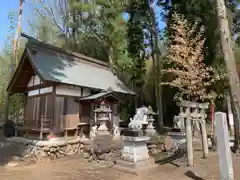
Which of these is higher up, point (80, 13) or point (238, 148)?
point (80, 13)

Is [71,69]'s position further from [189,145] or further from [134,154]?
[189,145]

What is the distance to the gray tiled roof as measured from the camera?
11.2 metres

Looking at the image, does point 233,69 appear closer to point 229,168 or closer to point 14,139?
point 229,168

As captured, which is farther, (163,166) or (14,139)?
(14,139)

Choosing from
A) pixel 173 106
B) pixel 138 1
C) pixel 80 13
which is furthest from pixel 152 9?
pixel 173 106

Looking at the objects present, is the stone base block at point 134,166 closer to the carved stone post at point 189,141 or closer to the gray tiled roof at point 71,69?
the carved stone post at point 189,141

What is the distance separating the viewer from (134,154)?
6.42 meters

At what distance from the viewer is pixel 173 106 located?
1889 cm

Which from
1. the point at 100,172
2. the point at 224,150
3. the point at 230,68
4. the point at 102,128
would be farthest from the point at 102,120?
the point at 224,150

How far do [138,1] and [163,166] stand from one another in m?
13.6

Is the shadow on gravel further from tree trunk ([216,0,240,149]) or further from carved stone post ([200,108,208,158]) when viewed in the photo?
tree trunk ([216,0,240,149])

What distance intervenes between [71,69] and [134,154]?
8481 millimetres

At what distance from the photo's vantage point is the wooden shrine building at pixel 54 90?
10.7 m

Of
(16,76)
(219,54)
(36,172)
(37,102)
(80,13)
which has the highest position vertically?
(80,13)
